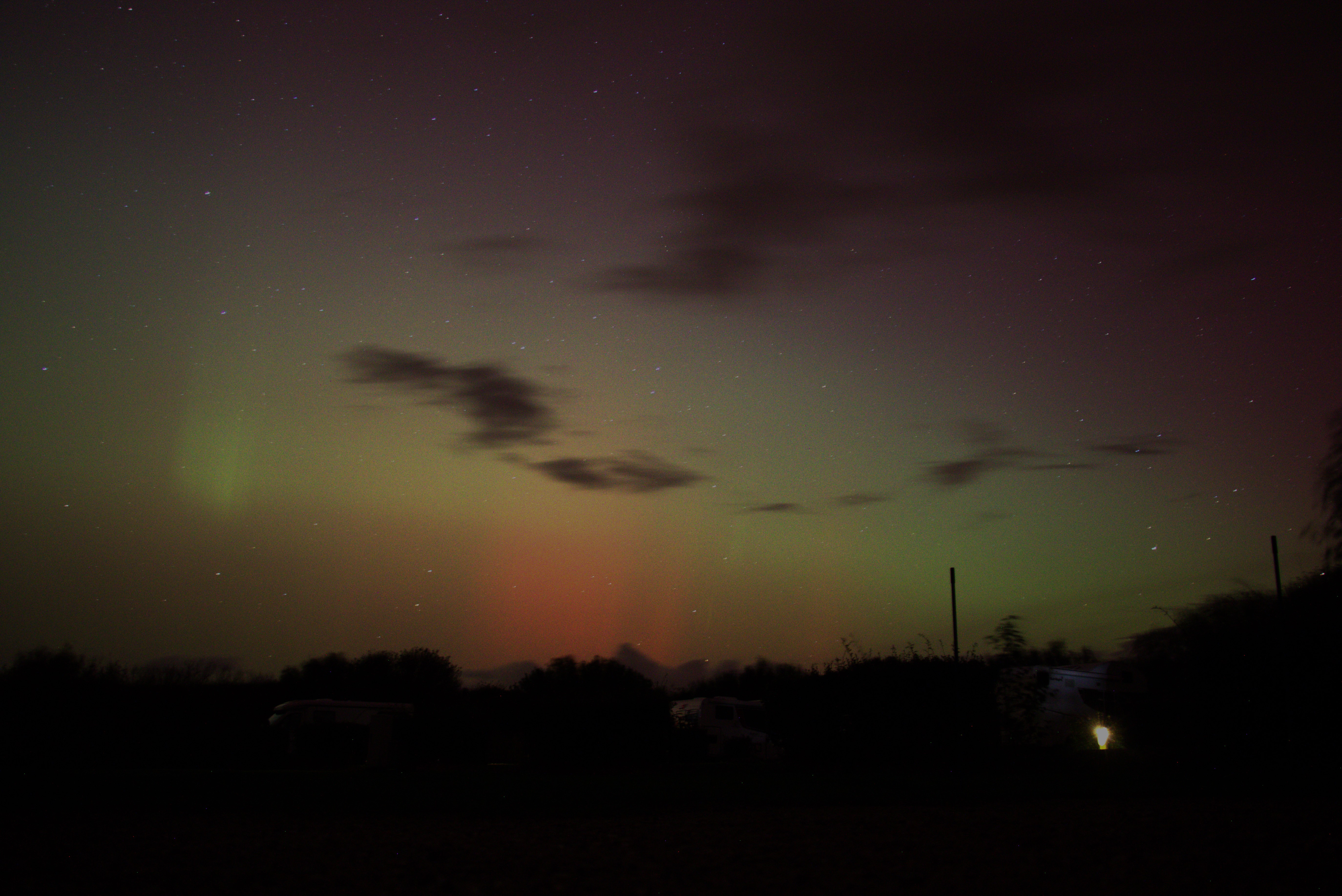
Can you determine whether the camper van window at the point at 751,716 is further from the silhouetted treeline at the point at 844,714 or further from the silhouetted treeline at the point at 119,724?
the silhouetted treeline at the point at 119,724

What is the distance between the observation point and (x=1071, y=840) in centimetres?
877

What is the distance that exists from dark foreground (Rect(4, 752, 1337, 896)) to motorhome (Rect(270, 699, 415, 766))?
9.39 metres

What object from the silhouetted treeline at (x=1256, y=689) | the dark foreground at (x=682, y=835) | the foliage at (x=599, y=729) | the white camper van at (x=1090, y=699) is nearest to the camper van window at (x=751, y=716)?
the foliage at (x=599, y=729)

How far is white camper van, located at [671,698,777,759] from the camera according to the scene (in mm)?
29016

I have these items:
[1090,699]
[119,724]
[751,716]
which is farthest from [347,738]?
[1090,699]

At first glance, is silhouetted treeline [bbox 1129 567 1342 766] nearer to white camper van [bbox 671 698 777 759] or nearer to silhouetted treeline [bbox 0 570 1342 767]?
silhouetted treeline [bbox 0 570 1342 767]

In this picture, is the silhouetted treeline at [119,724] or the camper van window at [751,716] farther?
the camper van window at [751,716]

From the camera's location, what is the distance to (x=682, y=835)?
9.68 meters

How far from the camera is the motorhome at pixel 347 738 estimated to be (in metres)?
25.4

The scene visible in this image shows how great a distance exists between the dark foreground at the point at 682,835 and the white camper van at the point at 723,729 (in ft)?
43.2

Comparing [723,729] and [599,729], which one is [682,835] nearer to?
[599,729]

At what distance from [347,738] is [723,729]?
1117 centimetres

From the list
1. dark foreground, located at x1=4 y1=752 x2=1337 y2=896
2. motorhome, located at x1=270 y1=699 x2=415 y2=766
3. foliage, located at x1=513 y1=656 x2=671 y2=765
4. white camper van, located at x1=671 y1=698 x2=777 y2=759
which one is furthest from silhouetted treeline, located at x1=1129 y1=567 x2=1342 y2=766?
motorhome, located at x1=270 y1=699 x2=415 y2=766

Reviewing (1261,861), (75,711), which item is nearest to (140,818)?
(1261,861)
